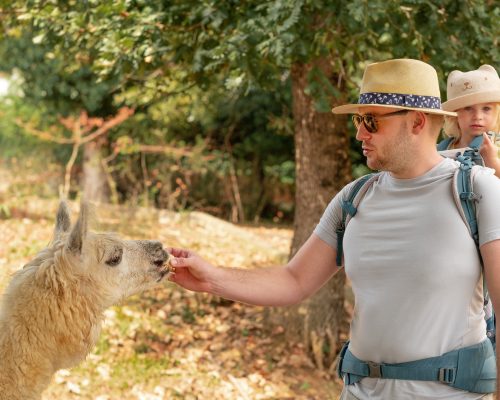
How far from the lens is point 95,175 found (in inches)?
592

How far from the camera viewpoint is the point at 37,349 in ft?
9.95

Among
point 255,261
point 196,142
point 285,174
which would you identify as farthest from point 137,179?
point 255,261

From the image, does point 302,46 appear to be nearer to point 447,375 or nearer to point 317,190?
point 447,375

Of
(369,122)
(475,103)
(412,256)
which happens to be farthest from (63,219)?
(475,103)

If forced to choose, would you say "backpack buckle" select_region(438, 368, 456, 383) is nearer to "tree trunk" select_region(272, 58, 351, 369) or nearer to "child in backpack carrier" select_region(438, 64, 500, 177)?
"child in backpack carrier" select_region(438, 64, 500, 177)

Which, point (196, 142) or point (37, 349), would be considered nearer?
point (37, 349)

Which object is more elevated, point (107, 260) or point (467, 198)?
point (467, 198)

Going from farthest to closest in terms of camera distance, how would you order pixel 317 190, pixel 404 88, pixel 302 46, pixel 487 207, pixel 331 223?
1. pixel 317 190
2. pixel 302 46
3. pixel 331 223
4. pixel 404 88
5. pixel 487 207

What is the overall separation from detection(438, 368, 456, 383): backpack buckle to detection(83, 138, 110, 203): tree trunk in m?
12.7

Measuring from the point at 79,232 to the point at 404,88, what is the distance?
1385mm

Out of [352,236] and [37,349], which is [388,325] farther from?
[37,349]

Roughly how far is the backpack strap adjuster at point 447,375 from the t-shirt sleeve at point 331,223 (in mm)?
763

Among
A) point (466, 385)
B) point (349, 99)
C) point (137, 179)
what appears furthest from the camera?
point (137, 179)

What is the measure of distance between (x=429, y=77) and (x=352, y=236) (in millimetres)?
675
